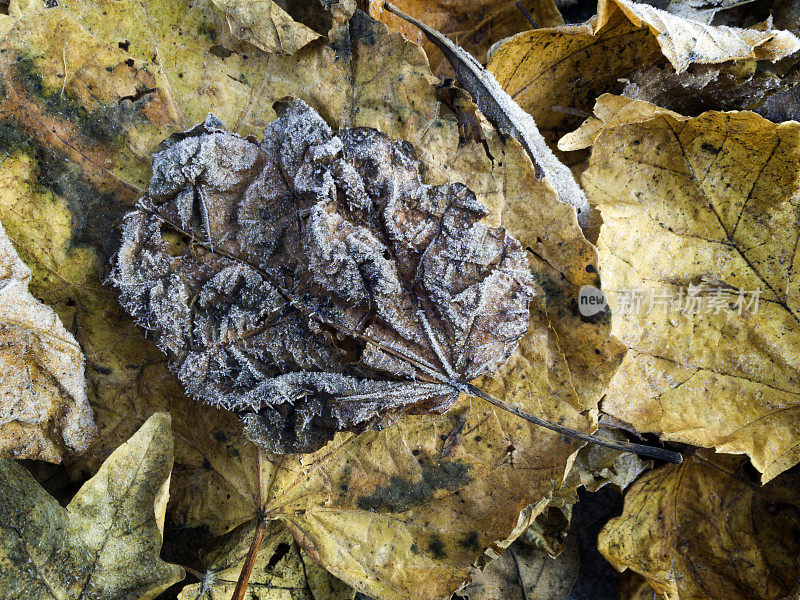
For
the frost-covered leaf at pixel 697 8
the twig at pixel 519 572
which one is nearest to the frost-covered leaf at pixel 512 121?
the frost-covered leaf at pixel 697 8

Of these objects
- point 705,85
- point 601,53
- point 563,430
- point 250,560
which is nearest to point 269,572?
point 250,560

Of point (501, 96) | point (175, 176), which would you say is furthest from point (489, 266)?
point (175, 176)

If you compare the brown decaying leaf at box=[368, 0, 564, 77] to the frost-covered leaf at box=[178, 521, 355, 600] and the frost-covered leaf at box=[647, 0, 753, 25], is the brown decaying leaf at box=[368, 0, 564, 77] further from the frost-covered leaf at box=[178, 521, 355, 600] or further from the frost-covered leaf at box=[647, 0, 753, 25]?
the frost-covered leaf at box=[178, 521, 355, 600]

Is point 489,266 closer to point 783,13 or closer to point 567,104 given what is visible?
point 567,104

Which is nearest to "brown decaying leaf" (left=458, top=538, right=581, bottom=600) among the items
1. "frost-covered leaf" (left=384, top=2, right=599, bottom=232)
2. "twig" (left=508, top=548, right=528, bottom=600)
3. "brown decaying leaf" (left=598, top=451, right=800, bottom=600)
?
"twig" (left=508, top=548, right=528, bottom=600)

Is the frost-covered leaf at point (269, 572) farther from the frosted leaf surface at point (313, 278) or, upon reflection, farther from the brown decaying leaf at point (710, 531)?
the brown decaying leaf at point (710, 531)
